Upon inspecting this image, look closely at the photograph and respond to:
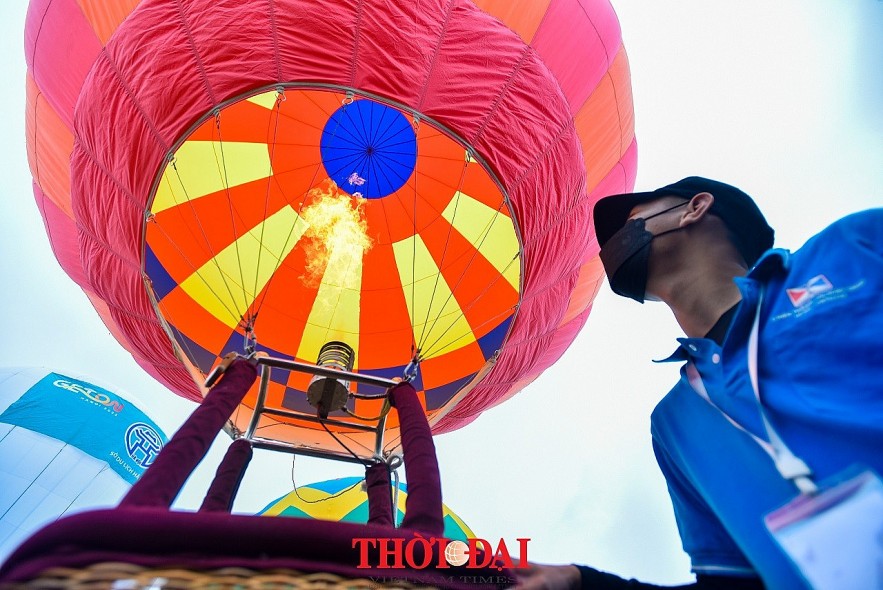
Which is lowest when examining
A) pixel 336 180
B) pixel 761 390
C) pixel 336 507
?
pixel 761 390

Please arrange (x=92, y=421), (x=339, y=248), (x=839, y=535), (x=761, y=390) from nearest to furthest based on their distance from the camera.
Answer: (x=839, y=535)
(x=761, y=390)
(x=339, y=248)
(x=92, y=421)

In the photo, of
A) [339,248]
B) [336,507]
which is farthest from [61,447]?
[339,248]

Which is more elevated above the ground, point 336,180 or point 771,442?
point 336,180

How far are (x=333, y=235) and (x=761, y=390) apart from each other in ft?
12.5

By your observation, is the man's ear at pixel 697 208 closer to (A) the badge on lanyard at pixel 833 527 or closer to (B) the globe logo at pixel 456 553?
(A) the badge on lanyard at pixel 833 527

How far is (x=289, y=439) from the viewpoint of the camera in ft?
14.3

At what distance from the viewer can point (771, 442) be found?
96cm

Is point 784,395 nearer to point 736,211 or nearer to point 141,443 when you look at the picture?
point 736,211

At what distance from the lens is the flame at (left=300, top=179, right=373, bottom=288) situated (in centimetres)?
441

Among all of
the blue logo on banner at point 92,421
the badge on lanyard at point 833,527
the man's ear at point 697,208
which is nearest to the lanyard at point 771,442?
the badge on lanyard at point 833,527

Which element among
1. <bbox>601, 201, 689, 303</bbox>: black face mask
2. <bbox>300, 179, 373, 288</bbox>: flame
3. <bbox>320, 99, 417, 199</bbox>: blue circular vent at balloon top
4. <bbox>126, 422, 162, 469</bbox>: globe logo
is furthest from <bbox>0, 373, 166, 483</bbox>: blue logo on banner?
<bbox>601, 201, 689, 303</bbox>: black face mask

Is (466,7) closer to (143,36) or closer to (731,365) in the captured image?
(143,36)

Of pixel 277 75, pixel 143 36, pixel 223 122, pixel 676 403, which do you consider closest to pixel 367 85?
pixel 277 75

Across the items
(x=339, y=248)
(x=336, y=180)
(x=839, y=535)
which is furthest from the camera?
(x=339, y=248)
